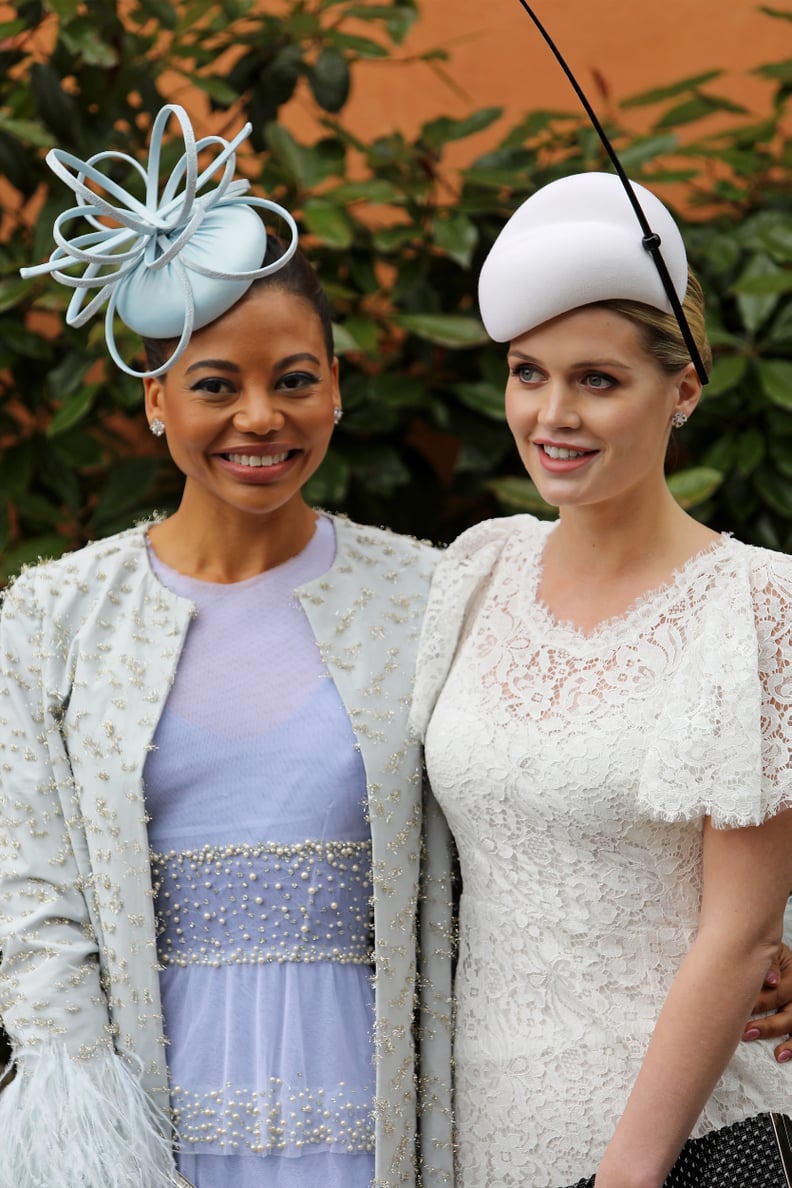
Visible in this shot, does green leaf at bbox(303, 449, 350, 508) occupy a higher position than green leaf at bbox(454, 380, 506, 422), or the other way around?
green leaf at bbox(454, 380, 506, 422)

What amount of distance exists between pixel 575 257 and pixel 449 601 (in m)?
0.56

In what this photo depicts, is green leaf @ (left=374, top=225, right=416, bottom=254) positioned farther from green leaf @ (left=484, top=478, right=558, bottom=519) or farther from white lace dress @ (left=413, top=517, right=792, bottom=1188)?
white lace dress @ (left=413, top=517, right=792, bottom=1188)

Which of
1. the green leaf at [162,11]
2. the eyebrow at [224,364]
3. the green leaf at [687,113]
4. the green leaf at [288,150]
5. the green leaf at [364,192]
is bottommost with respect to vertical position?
the eyebrow at [224,364]

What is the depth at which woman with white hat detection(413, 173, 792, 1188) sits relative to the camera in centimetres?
190

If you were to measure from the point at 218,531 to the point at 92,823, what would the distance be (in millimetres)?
463

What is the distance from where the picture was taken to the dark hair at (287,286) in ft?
7.32

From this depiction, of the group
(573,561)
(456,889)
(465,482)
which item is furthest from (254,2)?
(456,889)

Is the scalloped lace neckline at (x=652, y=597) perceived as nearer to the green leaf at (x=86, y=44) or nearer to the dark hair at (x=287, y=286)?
the dark hair at (x=287, y=286)

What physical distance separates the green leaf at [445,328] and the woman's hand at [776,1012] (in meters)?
1.45

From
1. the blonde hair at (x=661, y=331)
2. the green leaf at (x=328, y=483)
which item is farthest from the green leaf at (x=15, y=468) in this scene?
the blonde hair at (x=661, y=331)

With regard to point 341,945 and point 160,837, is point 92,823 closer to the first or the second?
point 160,837

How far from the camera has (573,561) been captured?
85.5 inches

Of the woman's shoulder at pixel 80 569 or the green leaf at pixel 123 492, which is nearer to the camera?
the woman's shoulder at pixel 80 569

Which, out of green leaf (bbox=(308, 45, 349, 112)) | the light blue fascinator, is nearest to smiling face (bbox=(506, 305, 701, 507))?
the light blue fascinator
